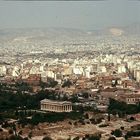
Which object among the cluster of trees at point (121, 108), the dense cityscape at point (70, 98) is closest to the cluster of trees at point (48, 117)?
the dense cityscape at point (70, 98)

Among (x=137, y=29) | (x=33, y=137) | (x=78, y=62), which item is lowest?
(x=33, y=137)

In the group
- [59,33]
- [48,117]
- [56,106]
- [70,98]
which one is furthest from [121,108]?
[59,33]

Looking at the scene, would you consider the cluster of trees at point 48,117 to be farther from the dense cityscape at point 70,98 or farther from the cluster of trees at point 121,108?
the cluster of trees at point 121,108

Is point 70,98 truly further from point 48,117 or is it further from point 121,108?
point 48,117

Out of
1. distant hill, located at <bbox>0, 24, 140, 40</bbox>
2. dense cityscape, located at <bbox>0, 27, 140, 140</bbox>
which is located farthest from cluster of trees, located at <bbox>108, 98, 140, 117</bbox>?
distant hill, located at <bbox>0, 24, 140, 40</bbox>

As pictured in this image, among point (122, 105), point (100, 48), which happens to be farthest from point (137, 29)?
point (122, 105)

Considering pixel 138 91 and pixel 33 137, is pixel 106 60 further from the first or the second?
pixel 33 137

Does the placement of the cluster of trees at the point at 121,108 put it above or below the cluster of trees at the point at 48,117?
above
